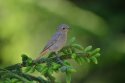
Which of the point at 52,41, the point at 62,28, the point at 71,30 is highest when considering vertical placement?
the point at 71,30

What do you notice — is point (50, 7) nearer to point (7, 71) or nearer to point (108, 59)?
point (108, 59)

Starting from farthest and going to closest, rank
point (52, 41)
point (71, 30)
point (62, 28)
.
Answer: point (71, 30)
point (62, 28)
point (52, 41)

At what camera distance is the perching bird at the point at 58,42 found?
5357 mm

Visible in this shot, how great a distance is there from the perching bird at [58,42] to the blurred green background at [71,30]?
5.44m

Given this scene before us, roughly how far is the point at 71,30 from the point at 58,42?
6.81 meters

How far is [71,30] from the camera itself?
12.3 metres

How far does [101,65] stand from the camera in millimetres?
14055

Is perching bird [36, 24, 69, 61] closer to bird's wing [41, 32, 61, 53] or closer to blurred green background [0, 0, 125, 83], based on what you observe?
bird's wing [41, 32, 61, 53]

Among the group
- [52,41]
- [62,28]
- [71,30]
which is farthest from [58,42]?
[71,30]

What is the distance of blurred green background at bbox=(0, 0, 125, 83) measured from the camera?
39.7 feet

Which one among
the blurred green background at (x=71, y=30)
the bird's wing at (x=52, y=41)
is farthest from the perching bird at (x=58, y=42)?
the blurred green background at (x=71, y=30)

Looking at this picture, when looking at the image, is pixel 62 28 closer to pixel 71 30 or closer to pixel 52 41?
pixel 52 41

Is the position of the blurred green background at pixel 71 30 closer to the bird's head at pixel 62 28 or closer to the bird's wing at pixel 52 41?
the bird's head at pixel 62 28

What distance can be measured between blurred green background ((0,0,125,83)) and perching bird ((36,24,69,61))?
5444 millimetres
